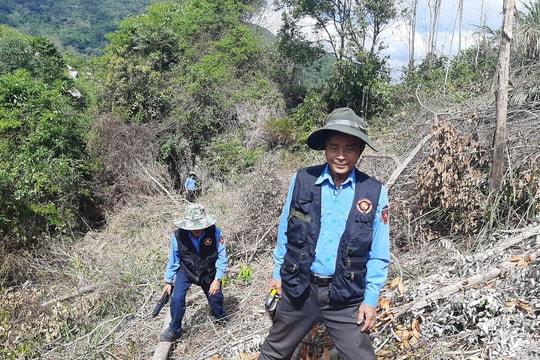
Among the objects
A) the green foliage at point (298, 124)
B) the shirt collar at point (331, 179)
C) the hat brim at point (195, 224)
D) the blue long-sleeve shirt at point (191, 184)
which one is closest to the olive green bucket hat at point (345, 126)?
the shirt collar at point (331, 179)

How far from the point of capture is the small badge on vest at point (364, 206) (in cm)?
195

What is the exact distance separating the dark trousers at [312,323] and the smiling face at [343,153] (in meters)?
0.64

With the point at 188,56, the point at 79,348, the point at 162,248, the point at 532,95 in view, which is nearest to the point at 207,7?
the point at 188,56

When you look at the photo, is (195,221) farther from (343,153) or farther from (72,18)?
(72,18)

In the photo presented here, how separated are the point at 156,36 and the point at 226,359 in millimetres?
14641

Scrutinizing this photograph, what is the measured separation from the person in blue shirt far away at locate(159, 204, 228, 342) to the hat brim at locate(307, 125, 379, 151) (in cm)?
164

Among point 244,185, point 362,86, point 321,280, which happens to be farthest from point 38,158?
point 362,86

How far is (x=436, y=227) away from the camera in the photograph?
4.26 meters

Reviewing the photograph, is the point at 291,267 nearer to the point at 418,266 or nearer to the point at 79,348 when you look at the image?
the point at 418,266

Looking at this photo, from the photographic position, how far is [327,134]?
2.08 meters

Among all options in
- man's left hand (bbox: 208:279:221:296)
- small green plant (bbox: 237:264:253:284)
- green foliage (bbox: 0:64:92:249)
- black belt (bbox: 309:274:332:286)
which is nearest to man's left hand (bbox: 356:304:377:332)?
black belt (bbox: 309:274:332:286)

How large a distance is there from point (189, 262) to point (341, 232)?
194cm

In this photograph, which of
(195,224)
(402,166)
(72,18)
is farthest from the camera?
(72,18)

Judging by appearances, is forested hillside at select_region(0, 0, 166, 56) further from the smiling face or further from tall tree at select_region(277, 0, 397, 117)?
the smiling face
